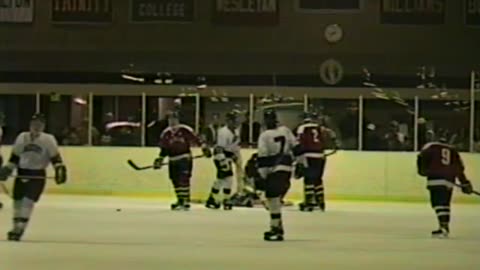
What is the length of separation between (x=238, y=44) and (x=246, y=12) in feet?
2.37

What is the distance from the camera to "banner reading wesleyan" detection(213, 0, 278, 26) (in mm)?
24734

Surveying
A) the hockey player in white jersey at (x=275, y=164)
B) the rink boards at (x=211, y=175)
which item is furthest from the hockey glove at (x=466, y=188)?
the rink boards at (x=211, y=175)

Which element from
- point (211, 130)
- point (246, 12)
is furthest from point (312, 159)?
point (246, 12)

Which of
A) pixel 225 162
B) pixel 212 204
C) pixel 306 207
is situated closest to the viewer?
pixel 306 207

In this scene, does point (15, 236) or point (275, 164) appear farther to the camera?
point (275, 164)

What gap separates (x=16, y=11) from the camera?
81.4ft

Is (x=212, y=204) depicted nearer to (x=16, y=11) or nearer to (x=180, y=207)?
(x=180, y=207)

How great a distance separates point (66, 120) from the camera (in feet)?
75.4

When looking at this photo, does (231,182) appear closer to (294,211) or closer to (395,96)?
(294,211)

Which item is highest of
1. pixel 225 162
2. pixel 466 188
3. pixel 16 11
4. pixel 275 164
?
pixel 16 11

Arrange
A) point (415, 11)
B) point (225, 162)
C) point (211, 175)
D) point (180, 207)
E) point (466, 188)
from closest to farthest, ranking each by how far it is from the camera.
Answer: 1. point (466, 188)
2. point (180, 207)
3. point (225, 162)
4. point (211, 175)
5. point (415, 11)

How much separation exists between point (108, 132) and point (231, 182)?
4689 millimetres

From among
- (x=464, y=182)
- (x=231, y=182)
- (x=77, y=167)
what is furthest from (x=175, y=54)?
(x=464, y=182)

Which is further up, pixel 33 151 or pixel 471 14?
pixel 471 14
